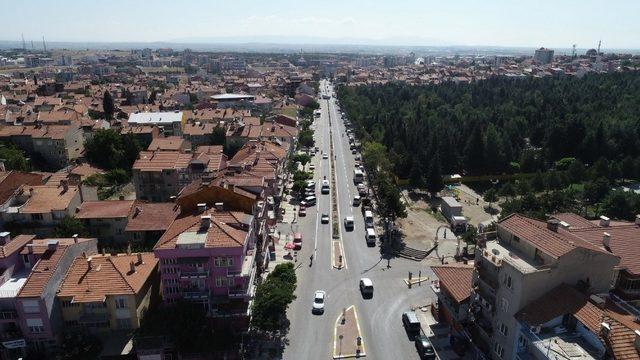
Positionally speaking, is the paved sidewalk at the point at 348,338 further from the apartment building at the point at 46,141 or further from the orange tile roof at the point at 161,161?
the apartment building at the point at 46,141

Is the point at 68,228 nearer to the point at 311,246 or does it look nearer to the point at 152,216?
the point at 152,216

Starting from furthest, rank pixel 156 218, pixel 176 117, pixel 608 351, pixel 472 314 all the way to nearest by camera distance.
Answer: pixel 176 117, pixel 156 218, pixel 472 314, pixel 608 351

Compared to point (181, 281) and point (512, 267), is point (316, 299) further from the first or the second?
point (512, 267)

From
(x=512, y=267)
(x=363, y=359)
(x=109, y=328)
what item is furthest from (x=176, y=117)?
(x=512, y=267)

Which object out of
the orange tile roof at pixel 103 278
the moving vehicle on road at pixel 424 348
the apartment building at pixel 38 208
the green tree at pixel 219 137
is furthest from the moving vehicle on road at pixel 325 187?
the moving vehicle on road at pixel 424 348

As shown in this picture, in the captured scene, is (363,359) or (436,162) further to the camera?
(436,162)

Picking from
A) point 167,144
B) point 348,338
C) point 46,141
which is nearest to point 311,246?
point 348,338
